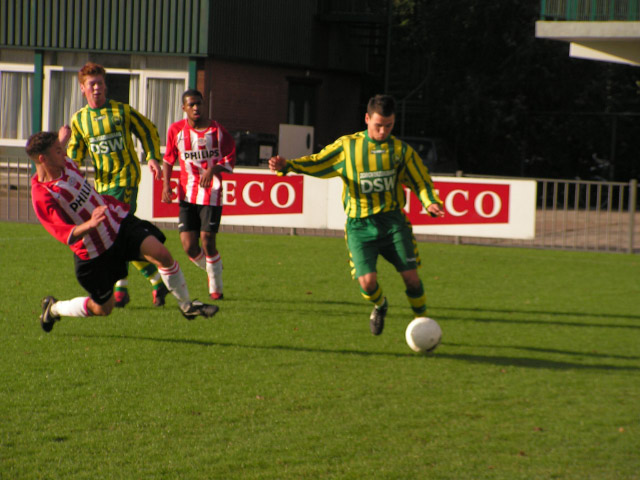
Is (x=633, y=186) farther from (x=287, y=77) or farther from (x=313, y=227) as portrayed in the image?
(x=287, y=77)

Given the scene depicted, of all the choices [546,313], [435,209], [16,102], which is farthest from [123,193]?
[16,102]

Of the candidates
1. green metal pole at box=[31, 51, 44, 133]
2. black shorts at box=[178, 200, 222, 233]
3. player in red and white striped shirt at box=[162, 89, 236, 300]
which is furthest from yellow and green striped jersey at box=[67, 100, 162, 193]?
green metal pole at box=[31, 51, 44, 133]

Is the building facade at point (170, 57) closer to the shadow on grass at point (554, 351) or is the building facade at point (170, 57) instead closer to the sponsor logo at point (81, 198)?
the shadow on grass at point (554, 351)

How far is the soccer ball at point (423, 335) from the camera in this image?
25.2ft

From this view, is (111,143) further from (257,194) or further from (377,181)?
(257,194)

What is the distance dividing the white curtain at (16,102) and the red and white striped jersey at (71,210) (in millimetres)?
21450

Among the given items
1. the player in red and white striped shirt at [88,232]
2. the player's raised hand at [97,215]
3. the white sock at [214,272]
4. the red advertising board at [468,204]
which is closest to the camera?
the player's raised hand at [97,215]

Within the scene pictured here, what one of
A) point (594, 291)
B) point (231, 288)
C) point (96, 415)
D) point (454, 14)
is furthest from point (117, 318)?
point (454, 14)

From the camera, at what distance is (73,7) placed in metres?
25.9

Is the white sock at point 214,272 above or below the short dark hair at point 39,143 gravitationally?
below

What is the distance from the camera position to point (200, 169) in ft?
32.8

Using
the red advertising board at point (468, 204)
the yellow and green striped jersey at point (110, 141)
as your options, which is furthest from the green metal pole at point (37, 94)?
the yellow and green striped jersey at point (110, 141)

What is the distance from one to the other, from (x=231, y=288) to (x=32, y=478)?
6.69 metres

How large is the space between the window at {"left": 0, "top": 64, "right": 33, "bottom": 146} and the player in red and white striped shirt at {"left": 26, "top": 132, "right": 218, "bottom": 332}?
2085 cm
